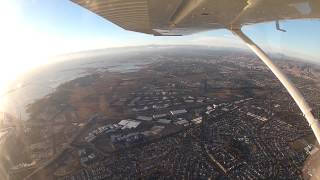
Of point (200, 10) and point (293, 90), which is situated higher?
point (200, 10)

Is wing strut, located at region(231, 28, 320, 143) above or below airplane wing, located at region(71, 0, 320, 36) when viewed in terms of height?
below

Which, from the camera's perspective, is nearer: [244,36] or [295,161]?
[244,36]

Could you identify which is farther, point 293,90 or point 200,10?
point 293,90

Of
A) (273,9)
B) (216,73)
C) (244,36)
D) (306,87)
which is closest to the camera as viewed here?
(273,9)

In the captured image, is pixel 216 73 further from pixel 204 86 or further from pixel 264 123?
pixel 264 123

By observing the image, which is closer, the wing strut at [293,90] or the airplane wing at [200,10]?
the airplane wing at [200,10]

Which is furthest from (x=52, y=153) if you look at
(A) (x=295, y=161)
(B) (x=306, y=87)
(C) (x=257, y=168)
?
(B) (x=306, y=87)

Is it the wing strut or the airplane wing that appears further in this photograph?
the wing strut

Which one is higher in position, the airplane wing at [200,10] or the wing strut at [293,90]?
the airplane wing at [200,10]
